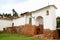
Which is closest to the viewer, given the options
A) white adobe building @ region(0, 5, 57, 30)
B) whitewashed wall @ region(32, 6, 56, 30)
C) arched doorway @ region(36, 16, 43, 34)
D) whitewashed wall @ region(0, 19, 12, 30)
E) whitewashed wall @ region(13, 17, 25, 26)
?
whitewashed wall @ region(32, 6, 56, 30)

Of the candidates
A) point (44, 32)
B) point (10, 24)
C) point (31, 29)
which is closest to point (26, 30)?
point (31, 29)

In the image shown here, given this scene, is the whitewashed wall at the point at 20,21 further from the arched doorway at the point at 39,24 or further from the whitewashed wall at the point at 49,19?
the whitewashed wall at the point at 49,19

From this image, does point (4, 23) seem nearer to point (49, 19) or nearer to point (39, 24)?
point (39, 24)

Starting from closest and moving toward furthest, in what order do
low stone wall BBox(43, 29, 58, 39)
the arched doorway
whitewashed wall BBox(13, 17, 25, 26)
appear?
low stone wall BBox(43, 29, 58, 39)
the arched doorway
whitewashed wall BBox(13, 17, 25, 26)

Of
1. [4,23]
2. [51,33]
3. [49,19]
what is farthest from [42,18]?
[4,23]

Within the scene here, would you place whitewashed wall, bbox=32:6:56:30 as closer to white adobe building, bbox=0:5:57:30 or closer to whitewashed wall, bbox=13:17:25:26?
white adobe building, bbox=0:5:57:30

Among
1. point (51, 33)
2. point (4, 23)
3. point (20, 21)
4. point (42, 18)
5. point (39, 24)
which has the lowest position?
Answer: point (51, 33)

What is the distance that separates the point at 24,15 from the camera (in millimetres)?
37875

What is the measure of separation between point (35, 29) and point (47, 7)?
4889mm

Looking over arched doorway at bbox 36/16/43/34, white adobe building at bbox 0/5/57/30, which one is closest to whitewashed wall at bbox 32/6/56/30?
white adobe building at bbox 0/5/57/30

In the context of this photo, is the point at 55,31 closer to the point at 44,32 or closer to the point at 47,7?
the point at 44,32

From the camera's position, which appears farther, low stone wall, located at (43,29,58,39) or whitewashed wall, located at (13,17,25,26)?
whitewashed wall, located at (13,17,25,26)

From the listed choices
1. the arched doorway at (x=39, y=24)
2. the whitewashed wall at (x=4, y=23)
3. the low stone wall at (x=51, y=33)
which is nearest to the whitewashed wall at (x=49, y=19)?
the low stone wall at (x=51, y=33)

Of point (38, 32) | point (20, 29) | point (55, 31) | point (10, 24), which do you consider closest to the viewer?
point (55, 31)
